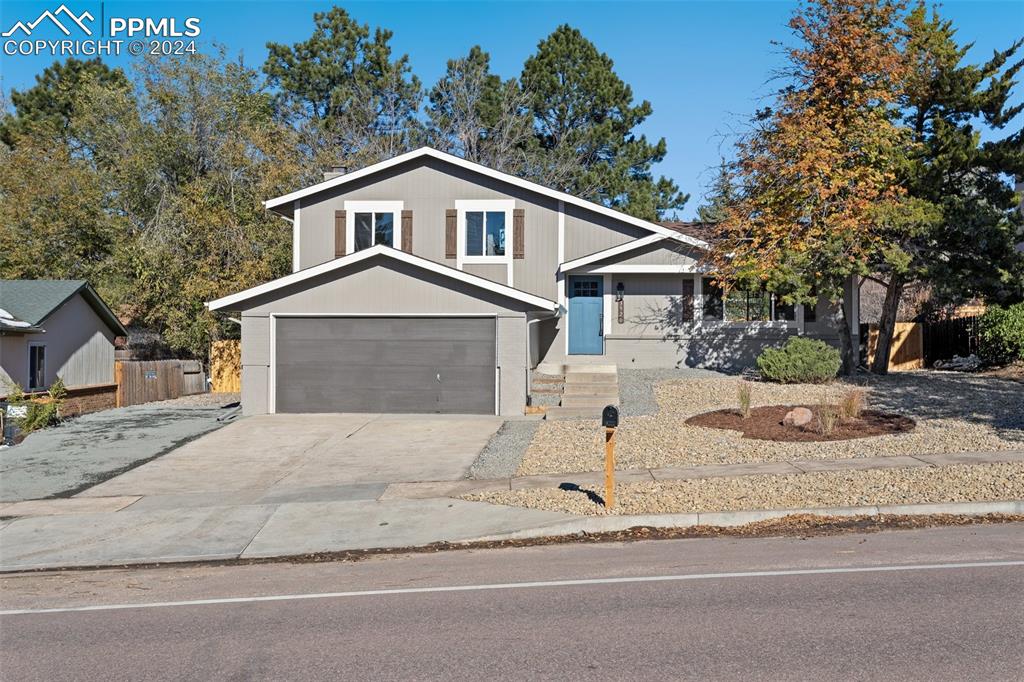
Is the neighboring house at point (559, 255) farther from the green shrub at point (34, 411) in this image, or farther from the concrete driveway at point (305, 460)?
the green shrub at point (34, 411)

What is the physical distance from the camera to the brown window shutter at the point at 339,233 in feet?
84.3

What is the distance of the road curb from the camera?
Answer: 1050 cm

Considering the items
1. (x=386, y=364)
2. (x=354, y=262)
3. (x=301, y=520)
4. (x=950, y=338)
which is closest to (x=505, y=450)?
(x=301, y=520)

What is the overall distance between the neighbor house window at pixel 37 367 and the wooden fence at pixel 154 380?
2685 millimetres

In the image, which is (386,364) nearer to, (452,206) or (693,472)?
(452,206)

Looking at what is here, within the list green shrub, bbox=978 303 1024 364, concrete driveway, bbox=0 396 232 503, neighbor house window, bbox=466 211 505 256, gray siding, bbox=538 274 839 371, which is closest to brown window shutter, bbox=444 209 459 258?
neighbor house window, bbox=466 211 505 256

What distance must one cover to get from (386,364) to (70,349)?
428 inches

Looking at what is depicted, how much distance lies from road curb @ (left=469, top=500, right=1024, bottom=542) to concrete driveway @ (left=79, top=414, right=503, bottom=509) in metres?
3.34

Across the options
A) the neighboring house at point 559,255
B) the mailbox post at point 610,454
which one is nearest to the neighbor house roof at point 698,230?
the neighboring house at point 559,255

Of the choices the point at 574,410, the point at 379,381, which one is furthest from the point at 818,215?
the point at 379,381

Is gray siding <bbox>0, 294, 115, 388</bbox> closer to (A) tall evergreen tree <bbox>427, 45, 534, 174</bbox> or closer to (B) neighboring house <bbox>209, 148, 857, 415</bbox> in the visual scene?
(B) neighboring house <bbox>209, 148, 857, 415</bbox>

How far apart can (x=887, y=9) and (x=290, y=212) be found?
1709cm

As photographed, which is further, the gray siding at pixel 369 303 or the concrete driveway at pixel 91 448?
the gray siding at pixel 369 303

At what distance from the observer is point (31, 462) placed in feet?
51.8
